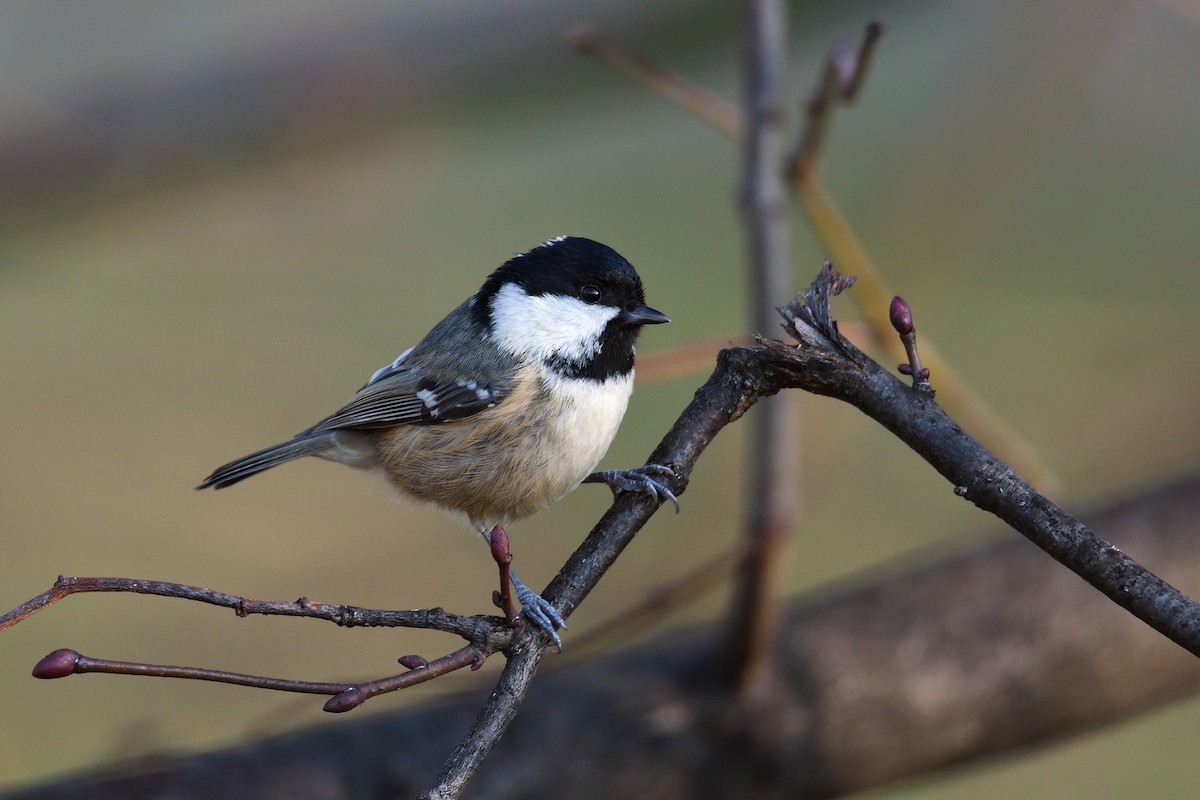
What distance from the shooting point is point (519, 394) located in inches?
73.9

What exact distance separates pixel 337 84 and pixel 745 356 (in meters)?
2.47

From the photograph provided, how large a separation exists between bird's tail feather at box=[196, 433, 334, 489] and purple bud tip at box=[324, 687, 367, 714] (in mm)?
946

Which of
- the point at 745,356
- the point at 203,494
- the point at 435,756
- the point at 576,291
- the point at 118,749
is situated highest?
the point at 576,291

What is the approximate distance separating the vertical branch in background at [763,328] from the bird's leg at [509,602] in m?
1.04

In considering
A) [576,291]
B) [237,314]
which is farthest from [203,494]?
[576,291]

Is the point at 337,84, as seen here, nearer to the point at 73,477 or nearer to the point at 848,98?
the point at 73,477

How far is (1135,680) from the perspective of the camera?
7.51ft

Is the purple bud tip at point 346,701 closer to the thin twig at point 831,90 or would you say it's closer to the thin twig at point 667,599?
the thin twig at point 667,599

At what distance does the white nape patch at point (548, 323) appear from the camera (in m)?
1.83

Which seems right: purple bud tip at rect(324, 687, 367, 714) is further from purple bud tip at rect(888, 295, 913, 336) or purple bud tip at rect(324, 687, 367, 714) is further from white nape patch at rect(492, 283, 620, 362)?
white nape patch at rect(492, 283, 620, 362)

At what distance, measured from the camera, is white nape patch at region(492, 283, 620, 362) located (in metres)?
1.83

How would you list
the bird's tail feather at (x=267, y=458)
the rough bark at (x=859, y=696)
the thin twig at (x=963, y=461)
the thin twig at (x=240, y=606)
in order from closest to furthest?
the thin twig at (x=240, y=606) < the thin twig at (x=963, y=461) < the bird's tail feather at (x=267, y=458) < the rough bark at (x=859, y=696)

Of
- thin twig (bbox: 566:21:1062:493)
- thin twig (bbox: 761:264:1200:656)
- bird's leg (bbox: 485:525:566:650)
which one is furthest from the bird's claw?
thin twig (bbox: 566:21:1062:493)

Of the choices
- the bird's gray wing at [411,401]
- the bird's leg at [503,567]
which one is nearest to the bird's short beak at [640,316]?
the bird's gray wing at [411,401]
